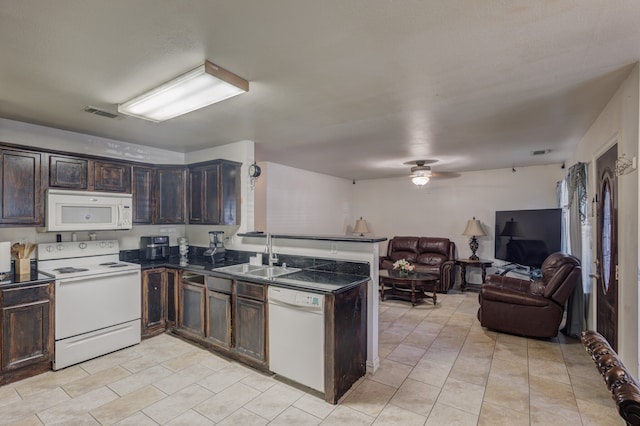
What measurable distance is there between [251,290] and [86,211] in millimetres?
2039

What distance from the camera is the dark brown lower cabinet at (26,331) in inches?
103

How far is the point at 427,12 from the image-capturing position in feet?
4.85

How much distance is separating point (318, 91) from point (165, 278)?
285cm

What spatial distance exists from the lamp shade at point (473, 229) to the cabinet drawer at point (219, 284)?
4895 millimetres

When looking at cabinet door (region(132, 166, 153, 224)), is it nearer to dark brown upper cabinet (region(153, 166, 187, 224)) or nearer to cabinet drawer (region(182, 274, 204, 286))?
dark brown upper cabinet (region(153, 166, 187, 224))

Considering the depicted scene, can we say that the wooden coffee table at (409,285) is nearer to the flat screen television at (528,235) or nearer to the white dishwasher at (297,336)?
the flat screen television at (528,235)

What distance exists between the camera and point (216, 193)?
382 centimetres

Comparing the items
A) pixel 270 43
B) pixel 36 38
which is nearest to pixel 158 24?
pixel 270 43

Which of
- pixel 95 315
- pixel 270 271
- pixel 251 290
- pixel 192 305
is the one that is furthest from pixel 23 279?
pixel 270 271

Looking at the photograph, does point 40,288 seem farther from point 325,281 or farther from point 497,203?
point 497,203

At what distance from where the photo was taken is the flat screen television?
4.73 metres

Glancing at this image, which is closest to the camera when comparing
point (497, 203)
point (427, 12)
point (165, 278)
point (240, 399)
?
point (427, 12)

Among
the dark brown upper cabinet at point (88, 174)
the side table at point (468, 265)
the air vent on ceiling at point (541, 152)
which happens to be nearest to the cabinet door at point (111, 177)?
the dark brown upper cabinet at point (88, 174)

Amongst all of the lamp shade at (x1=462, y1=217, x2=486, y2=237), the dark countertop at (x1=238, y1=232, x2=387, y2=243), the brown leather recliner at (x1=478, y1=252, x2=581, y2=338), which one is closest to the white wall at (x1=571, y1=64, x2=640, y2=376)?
the brown leather recliner at (x1=478, y1=252, x2=581, y2=338)
